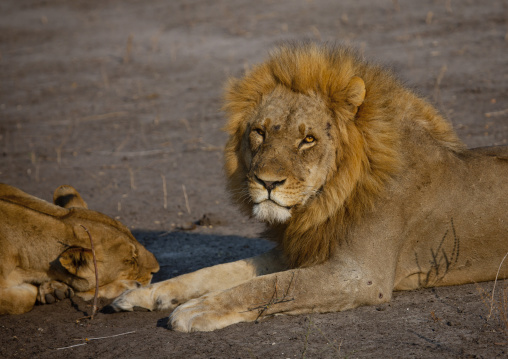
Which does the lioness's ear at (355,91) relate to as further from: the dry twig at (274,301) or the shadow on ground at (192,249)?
the shadow on ground at (192,249)

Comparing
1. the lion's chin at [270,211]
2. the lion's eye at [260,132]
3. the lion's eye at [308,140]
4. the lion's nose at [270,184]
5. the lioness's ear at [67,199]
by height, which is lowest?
the lioness's ear at [67,199]

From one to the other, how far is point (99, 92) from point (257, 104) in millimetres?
7650

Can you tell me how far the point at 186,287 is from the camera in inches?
161

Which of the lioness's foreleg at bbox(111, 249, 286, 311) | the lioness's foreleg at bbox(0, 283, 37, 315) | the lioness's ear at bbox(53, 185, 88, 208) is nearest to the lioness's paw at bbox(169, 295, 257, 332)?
the lioness's foreleg at bbox(111, 249, 286, 311)

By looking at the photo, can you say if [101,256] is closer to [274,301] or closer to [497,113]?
[274,301]

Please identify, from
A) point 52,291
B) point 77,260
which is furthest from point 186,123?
point 77,260

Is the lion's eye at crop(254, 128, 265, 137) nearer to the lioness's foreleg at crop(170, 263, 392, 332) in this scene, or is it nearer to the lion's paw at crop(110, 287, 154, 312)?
the lioness's foreleg at crop(170, 263, 392, 332)

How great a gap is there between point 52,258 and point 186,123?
4904mm

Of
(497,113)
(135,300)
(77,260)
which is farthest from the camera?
(497,113)

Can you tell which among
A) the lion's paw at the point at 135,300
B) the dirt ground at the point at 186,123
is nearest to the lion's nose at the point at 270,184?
the dirt ground at the point at 186,123

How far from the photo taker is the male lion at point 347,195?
3.69 meters

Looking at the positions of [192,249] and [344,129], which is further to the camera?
[192,249]

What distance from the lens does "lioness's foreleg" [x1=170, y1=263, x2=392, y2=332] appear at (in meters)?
3.66

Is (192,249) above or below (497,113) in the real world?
below
